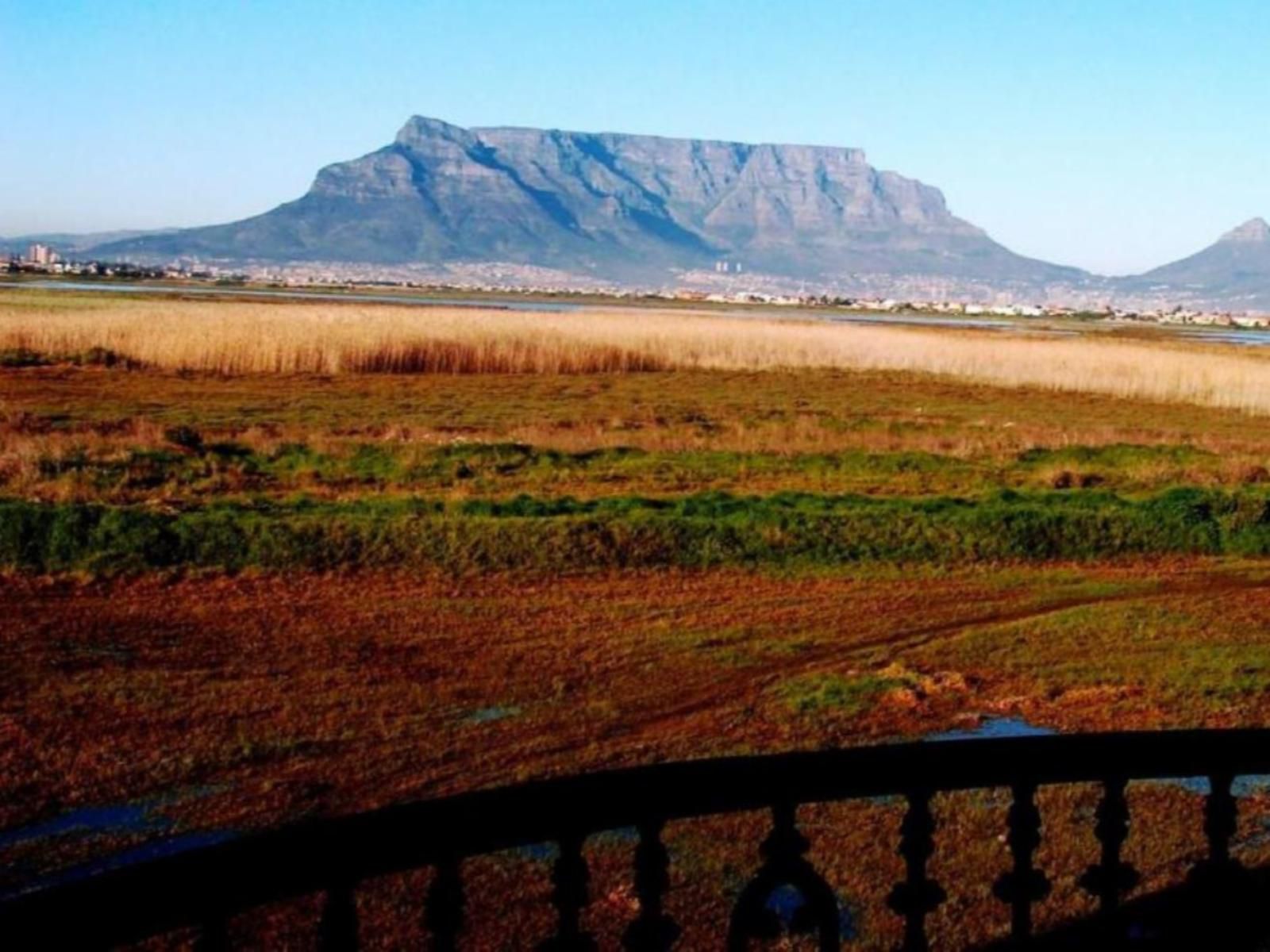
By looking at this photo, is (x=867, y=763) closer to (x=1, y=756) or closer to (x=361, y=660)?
(x=1, y=756)

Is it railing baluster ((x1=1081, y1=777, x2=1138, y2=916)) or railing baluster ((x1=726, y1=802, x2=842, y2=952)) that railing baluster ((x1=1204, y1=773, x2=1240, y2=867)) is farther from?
railing baluster ((x1=726, y1=802, x2=842, y2=952))

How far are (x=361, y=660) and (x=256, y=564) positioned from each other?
3.34m

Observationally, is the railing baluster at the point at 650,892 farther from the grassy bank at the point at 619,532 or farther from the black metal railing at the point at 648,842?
the grassy bank at the point at 619,532

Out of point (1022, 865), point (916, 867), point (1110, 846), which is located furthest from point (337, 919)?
point (1110, 846)

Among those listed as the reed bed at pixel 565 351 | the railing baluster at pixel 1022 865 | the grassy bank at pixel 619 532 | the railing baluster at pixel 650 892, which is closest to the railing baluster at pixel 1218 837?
the railing baluster at pixel 1022 865

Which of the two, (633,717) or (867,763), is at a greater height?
(867,763)

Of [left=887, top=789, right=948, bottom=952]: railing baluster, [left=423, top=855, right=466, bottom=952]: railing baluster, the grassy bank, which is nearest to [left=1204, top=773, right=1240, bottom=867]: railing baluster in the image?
[left=887, top=789, right=948, bottom=952]: railing baluster

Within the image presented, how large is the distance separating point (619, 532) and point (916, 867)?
468 inches

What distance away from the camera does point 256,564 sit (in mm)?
13633

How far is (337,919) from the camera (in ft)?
7.57

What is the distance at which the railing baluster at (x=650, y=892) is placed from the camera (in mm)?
2547

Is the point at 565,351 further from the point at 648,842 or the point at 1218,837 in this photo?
the point at 648,842

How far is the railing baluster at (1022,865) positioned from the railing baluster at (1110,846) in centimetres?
11

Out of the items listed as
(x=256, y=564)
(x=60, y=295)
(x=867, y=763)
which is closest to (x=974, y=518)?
(x=256, y=564)
